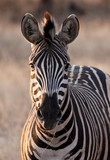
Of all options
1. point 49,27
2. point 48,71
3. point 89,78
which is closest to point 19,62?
point 89,78

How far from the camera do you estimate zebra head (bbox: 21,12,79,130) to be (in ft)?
11.5

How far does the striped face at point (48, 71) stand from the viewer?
142 inches

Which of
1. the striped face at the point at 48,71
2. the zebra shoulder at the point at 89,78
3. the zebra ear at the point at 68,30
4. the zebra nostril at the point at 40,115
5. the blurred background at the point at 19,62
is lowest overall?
the zebra nostril at the point at 40,115

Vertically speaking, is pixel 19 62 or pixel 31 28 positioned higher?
pixel 19 62

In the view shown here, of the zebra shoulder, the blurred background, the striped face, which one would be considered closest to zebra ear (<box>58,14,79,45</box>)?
the striped face

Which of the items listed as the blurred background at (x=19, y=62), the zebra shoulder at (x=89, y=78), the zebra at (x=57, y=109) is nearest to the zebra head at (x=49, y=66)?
the zebra at (x=57, y=109)

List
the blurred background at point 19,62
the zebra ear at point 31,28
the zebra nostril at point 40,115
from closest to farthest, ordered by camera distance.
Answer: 1. the zebra nostril at point 40,115
2. the zebra ear at point 31,28
3. the blurred background at point 19,62

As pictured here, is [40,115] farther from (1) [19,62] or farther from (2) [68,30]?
(1) [19,62]

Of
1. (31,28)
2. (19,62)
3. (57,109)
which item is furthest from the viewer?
(19,62)

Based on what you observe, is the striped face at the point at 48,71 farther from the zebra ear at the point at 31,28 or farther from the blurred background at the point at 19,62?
the blurred background at the point at 19,62

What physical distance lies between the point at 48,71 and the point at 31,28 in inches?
21.1

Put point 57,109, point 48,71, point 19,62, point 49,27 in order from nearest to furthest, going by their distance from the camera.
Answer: point 57,109
point 48,71
point 49,27
point 19,62

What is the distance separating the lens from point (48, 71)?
12.0 ft

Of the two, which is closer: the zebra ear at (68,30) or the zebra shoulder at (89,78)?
the zebra ear at (68,30)
